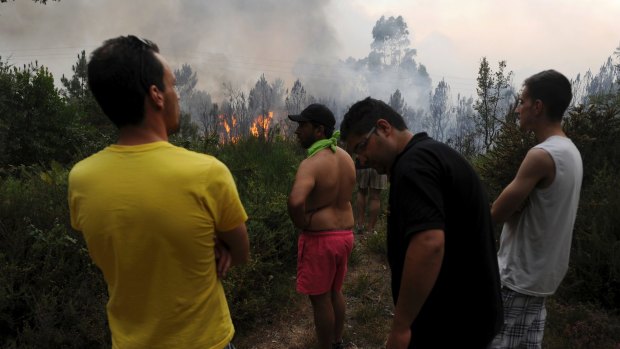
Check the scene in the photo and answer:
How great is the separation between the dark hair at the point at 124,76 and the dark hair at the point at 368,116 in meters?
0.82

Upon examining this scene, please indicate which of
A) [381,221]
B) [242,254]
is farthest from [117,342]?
[381,221]

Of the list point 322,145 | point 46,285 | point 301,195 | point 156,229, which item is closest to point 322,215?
point 301,195

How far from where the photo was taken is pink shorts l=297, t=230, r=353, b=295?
3170 millimetres

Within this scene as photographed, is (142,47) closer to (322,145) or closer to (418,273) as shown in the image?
(418,273)

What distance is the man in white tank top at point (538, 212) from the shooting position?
6.92 feet

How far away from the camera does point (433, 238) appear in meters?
1.45

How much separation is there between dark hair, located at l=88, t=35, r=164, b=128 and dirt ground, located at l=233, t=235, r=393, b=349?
124 inches

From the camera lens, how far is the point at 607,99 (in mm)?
8641

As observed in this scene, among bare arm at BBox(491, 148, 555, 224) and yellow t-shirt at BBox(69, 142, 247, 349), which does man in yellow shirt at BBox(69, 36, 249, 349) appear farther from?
bare arm at BBox(491, 148, 555, 224)

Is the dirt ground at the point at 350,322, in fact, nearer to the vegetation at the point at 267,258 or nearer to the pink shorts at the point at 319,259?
the vegetation at the point at 267,258

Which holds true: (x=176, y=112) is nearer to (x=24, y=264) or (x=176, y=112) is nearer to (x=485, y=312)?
(x=485, y=312)

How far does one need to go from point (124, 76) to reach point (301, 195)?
1895 mm

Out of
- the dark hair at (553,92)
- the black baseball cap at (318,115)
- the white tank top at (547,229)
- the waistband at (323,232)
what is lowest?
the waistband at (323,232)

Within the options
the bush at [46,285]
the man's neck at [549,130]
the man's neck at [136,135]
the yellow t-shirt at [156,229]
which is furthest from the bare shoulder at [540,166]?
the bush at [46,285]
